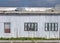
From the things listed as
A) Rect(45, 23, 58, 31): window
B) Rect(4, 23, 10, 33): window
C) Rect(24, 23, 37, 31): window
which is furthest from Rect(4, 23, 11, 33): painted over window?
Rect(45, 23, 58, 31): window

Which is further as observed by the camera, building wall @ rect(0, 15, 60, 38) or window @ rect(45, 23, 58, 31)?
window @ rect(45, 23, 58, 31)

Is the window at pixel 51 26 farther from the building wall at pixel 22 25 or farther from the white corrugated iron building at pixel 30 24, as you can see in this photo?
the building wall at pixel 22 25

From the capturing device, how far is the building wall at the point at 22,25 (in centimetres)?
2719

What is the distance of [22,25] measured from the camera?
2730cm

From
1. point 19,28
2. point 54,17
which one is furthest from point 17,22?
point 54,17

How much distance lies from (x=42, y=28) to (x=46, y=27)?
489 millimetres

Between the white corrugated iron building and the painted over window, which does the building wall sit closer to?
the white corrugated iron building

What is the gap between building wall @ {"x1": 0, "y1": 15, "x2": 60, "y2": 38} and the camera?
2719 cm

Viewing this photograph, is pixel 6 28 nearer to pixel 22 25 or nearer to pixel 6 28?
pixel 6 28

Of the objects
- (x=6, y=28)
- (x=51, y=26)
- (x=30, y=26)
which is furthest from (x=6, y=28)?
(x=51, y=26)

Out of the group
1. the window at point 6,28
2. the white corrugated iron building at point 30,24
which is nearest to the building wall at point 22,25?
the white corrugated iron building at point 30,24

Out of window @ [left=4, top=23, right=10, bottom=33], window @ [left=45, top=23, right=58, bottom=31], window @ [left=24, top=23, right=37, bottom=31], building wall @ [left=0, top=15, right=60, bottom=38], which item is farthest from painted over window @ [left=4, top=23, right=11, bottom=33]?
window @ [left=45, top=23, right=58, bottom=31]

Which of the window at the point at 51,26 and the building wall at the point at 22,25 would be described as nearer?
the building wall at the point at 22,25

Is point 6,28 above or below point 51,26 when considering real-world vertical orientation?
below
